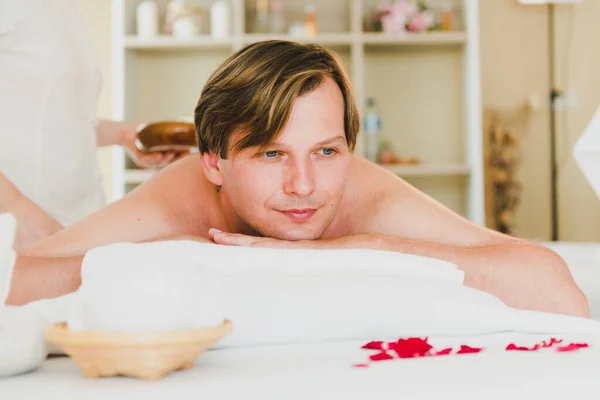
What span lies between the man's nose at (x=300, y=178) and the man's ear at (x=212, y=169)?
0.22 meters

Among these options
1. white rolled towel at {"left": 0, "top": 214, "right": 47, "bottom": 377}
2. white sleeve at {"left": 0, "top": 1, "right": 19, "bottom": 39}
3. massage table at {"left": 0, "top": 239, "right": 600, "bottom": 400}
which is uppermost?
white sleeve at {"left": 0, "top": 1, "right": 19, "bottom": 39}

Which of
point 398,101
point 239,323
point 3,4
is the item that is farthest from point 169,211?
point 398,101

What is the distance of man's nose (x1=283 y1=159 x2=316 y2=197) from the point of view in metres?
1.24

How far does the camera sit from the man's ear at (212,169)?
1.45 meters

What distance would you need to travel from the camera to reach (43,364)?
0.80 metres

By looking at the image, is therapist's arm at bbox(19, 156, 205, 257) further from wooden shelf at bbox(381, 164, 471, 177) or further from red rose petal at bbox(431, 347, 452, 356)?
wooden shelf at bbox(381, 164, 471, 177)

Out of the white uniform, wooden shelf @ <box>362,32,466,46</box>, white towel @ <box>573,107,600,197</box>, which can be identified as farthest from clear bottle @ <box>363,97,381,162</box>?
white towel @ <box>573,107,600,197</box>

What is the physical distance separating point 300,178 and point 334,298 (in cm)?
34

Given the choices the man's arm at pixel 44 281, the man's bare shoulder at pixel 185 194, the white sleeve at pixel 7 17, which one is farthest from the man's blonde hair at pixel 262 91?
the white sleeve at pixel 7 17

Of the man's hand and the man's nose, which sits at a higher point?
the man's nose

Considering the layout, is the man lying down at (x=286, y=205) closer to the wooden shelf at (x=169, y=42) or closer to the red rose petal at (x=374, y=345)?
the red rose petal at (x=374, y=345)

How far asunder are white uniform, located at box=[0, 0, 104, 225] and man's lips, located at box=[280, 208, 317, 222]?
3.10ft

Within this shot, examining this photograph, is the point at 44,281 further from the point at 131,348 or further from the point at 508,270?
the point at 508,270

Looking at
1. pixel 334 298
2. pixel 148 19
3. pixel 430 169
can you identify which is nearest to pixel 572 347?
pixel 334 298
